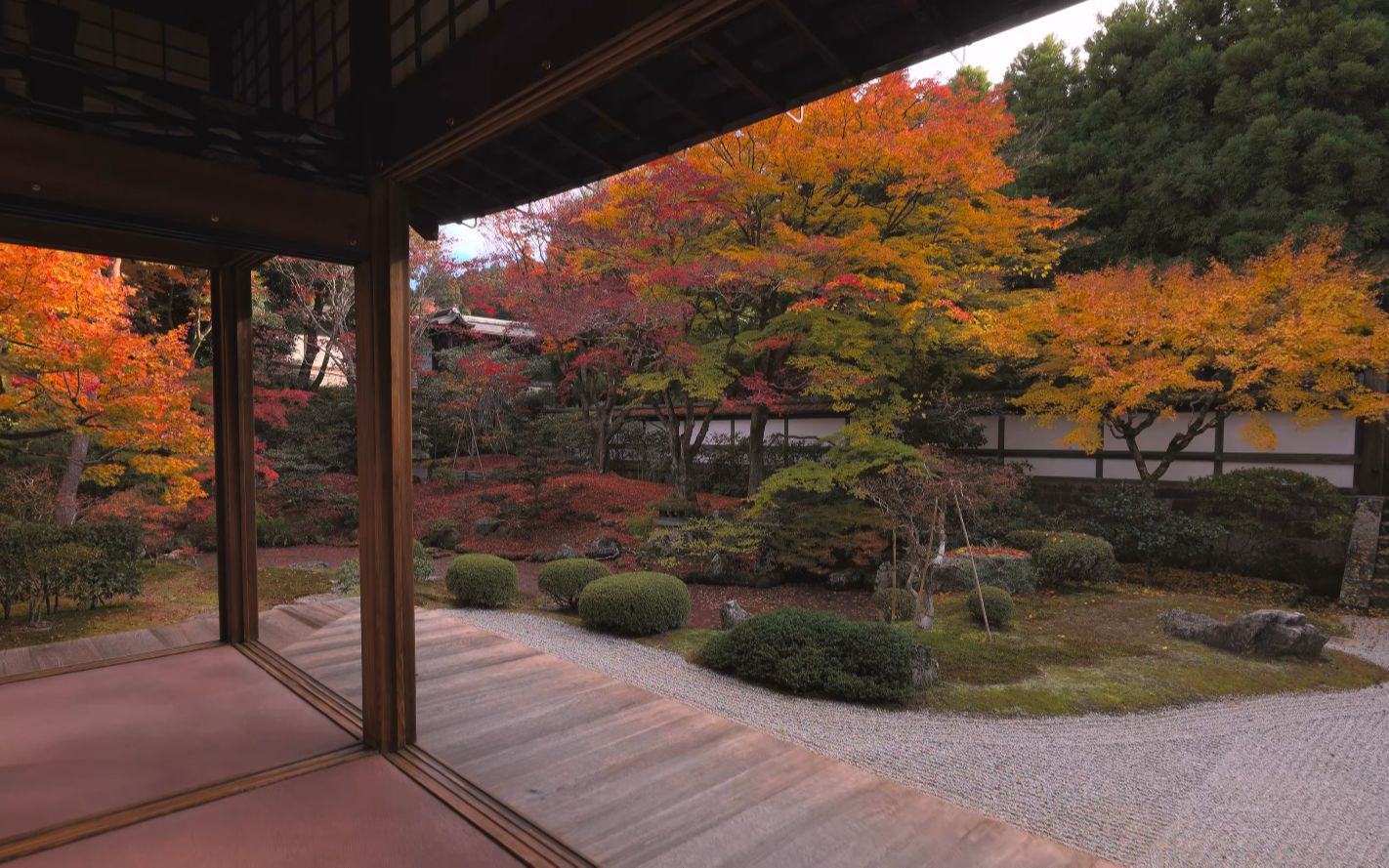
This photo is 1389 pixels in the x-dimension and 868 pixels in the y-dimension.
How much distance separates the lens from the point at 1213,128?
9227 mm

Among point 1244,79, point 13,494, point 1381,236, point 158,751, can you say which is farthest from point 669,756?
point 1244,79

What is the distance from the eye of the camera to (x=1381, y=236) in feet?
26.1

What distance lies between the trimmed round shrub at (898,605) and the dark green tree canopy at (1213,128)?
6319 millimetres

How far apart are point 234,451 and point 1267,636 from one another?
7.03 meters

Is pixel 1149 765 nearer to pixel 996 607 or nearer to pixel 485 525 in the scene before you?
pixel 996 607

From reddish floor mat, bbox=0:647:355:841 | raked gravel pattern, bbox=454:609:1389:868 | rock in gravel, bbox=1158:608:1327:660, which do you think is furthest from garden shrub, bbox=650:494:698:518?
reddish floor mat, bbox=0:647:355:841

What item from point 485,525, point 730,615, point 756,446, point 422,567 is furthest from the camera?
point 485,525

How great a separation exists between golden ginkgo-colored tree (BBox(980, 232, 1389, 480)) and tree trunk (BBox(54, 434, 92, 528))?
334 inches

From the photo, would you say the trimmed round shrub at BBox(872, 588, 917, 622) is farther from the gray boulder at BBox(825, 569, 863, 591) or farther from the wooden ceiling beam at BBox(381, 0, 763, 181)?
the wooden ceiling beam at BBox(381, 0, 763, 181)

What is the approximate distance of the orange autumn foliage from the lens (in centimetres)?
468

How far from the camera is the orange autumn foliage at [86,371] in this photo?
15.3 ft

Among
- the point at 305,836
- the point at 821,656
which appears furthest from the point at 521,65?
the point at 821,656

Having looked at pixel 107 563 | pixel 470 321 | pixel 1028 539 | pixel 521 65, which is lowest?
pixel 1028 539

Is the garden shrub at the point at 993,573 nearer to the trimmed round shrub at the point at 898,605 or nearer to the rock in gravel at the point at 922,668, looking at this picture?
the trimmed round shrub at the point at 898,605
